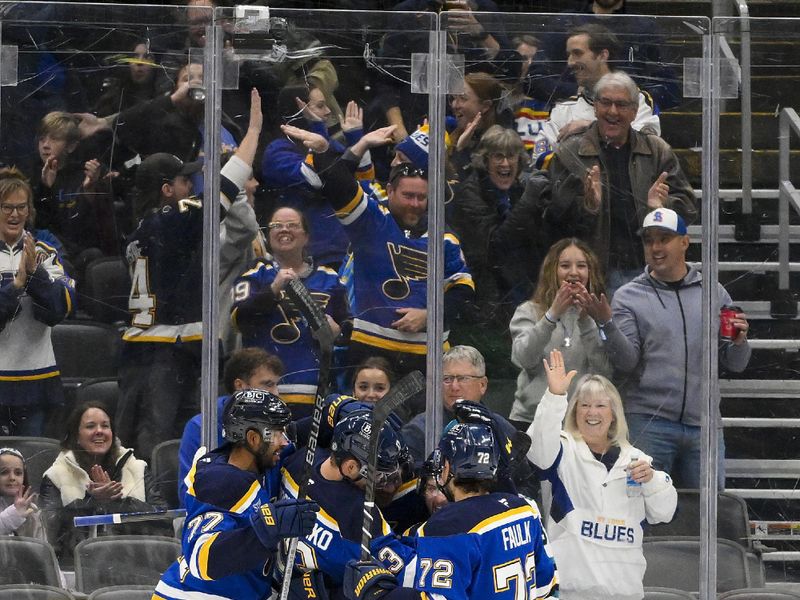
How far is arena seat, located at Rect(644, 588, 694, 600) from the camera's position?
487 centimetres

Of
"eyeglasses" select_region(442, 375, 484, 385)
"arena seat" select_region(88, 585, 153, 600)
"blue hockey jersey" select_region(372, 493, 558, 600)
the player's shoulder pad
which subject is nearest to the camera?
"blue hockey jersey" select_region(372, 493, 558, 600)

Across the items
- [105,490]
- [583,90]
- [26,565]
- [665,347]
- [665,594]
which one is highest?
[583,90]

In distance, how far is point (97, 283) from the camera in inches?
189

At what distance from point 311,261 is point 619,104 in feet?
3.79

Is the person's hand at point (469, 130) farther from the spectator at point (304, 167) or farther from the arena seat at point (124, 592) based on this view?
the arena seat at point (124, 592)

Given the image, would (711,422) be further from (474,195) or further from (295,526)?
(295,526)

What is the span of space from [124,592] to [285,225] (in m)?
1.32

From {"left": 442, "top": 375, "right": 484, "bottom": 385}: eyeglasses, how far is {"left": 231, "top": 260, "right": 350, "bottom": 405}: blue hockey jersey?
39 cm

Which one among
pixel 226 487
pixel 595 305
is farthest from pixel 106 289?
pixel 595 305

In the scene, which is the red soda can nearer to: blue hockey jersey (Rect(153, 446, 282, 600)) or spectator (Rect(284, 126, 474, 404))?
spectator (Rect(284, 126, 474, 404))

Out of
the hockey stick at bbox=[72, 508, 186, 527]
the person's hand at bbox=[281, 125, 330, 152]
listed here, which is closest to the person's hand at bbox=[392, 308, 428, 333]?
the person's hand at bbox=[281, 125, 330, 152]

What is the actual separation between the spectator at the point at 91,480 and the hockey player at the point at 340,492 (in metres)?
0.91

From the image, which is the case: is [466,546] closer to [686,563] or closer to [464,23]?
[686,563]

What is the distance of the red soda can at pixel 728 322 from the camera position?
15.9ft
